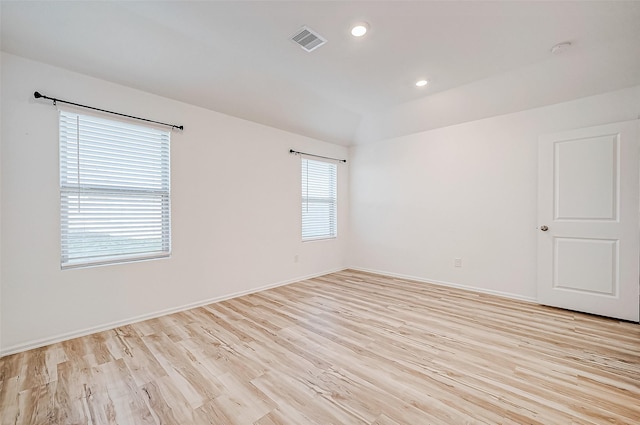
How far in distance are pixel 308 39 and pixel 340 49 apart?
341mm

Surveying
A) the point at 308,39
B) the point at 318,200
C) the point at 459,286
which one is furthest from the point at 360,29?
the point at 459,286

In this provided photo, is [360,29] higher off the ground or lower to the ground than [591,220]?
higher

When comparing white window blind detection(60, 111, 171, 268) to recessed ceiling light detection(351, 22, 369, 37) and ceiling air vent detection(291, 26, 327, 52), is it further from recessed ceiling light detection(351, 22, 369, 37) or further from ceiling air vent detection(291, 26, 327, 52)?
recessed ceiling light detection(351, 22, 369, 37)

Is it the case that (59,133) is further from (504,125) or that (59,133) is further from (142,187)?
(504,125)

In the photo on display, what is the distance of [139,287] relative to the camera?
2832 millimetres

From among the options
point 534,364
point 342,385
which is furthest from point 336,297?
point 534,364

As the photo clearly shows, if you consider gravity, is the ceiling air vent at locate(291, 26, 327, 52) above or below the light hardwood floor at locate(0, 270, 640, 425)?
above

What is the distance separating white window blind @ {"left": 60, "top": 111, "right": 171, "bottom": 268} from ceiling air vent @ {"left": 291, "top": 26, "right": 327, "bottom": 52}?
1.80 meters

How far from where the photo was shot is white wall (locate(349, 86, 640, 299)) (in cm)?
336

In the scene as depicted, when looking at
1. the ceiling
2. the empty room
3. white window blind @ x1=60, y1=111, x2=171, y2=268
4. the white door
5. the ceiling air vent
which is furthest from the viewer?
the white door

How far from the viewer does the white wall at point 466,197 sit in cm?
336

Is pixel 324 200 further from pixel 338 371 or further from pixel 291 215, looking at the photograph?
pixel 338 371

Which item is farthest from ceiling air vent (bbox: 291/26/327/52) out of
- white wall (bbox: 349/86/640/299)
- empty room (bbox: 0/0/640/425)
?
white wall (bbox: 349/86/640/299)

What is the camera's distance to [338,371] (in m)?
1.93
